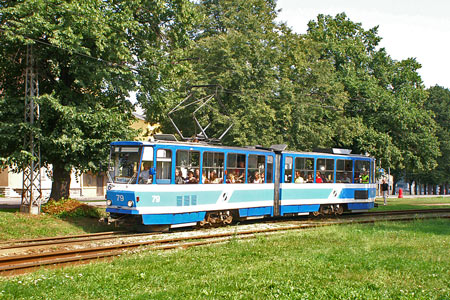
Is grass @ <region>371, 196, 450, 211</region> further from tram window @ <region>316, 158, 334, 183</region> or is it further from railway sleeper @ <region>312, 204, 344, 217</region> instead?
tram window @ <region>316, 158, 334, 183</region>

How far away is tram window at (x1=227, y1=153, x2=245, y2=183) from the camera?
59.8 ft

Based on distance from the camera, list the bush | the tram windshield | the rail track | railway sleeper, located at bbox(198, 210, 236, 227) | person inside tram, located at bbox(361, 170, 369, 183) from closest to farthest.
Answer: the rail track, the tram windshield, railway sleeper, located at bbox(198, 210, 236, 227), the bush, person inside tram, located at bbox(361, 170, 369, 183)

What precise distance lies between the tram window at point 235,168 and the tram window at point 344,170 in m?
6.37

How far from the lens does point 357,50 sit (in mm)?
37531

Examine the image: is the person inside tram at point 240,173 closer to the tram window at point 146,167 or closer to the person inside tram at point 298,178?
the person inside tram at point 298,178

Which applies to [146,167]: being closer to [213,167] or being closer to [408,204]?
[213,167]

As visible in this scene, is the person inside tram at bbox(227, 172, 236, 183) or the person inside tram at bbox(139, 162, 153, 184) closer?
the person inside tram at bbox(139, 162, 153, 184)

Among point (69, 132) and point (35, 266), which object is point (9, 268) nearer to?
point (35, 266)

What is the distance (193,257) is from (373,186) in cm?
1689

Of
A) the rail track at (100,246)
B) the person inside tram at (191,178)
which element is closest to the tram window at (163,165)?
the person inside tram at (191,178)

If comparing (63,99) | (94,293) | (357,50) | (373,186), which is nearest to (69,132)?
(63,99)

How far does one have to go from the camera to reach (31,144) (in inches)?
712

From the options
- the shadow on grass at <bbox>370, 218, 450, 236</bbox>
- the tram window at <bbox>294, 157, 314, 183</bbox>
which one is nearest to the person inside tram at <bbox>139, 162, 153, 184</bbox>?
the tram window at <bbox>294, 157, 314, 183</bbox>

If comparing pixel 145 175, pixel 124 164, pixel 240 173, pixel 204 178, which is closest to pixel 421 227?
pixel 240 173
